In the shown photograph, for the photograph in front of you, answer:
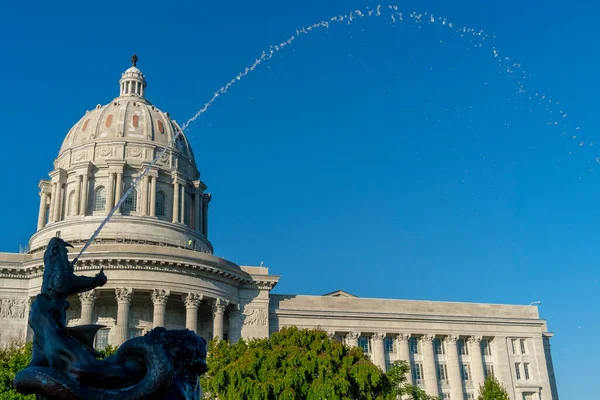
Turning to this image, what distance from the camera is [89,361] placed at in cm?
1050

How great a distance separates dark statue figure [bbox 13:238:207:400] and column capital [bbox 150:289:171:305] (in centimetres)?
4034

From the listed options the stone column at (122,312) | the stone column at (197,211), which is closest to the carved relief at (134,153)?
the stone column at (197,211)

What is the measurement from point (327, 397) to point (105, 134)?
42.7 meters

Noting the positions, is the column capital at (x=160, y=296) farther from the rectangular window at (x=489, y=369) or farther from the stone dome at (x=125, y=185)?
the rectangular window at (x=489, y=369)

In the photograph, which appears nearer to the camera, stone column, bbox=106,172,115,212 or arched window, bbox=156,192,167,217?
stone column, bbox=106,172,115,212

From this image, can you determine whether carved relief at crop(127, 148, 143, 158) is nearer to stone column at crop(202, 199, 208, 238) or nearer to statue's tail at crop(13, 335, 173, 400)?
stone column at crop(202, 199, 208, 238)

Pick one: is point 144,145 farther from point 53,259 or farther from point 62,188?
point 53,259

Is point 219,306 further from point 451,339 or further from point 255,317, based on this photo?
point 451,339

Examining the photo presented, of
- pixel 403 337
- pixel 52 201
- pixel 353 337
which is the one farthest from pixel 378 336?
pixel 52 201

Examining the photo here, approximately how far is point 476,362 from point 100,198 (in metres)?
37.0

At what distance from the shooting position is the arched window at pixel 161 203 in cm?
6454

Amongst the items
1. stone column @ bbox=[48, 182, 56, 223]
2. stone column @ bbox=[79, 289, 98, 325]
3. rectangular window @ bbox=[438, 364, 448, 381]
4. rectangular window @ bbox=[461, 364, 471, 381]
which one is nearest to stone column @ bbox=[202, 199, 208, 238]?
stone column @ bbox=[48, 182, 56, 223]

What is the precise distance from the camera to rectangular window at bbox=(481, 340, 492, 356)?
65.5 m

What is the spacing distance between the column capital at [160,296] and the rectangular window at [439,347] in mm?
25834
